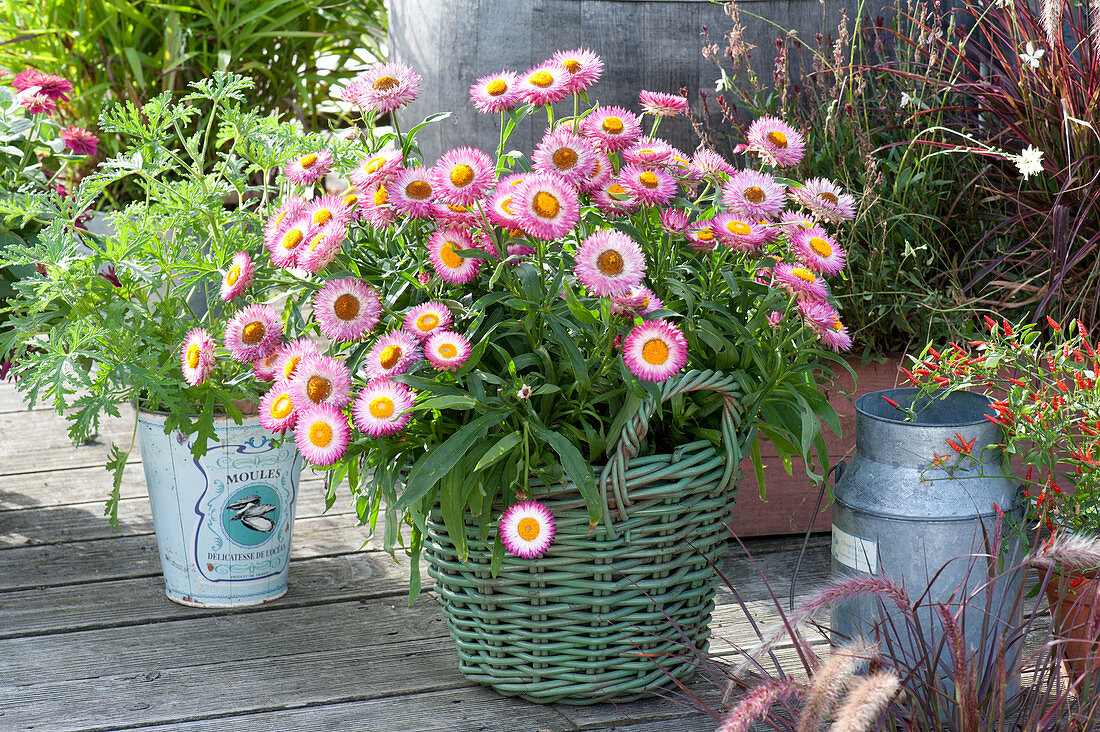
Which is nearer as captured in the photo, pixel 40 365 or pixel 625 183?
pixel 625 183

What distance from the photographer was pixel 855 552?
4.63 feet

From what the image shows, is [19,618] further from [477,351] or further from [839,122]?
[839,122]

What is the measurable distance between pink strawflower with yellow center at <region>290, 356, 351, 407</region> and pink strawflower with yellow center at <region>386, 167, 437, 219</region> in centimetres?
20

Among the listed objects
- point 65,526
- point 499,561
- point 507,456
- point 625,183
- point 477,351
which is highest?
point 625,183

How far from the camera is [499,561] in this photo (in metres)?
1.30

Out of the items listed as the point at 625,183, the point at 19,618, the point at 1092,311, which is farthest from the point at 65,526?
the point at 1092,311

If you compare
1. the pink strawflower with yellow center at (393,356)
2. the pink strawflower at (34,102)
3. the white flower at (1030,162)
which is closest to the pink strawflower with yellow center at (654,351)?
the pink strawflower with yellow center at (393,356)

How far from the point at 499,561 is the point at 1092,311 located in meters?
1.02

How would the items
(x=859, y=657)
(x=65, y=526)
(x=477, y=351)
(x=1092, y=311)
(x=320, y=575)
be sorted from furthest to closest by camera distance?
(x=65, y=526) < (x=320, y=575) < (x=1092, y=311) < (x=477, y=351) < (x=859, y=657)

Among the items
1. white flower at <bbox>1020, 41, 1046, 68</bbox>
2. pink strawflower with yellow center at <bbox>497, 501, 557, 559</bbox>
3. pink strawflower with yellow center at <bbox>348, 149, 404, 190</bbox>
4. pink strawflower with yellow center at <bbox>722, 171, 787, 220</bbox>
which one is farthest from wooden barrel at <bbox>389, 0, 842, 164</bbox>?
pink strawflower with yellow center at <bbox>497, 501, 557, 559</bbox>

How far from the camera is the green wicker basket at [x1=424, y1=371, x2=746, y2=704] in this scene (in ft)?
4.31

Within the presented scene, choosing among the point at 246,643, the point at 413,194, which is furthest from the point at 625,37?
the point at 246,643

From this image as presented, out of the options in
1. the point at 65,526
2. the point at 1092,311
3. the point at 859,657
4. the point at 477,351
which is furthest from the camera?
the point at 65,526

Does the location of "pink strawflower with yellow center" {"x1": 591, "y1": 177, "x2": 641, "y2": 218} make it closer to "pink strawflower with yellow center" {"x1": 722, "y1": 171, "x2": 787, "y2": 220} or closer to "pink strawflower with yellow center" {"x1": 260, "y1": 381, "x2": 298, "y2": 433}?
"pink strawflower with yellow center" {"x1": 722, "y1": 171, "x2": 787, "y2": 220}
